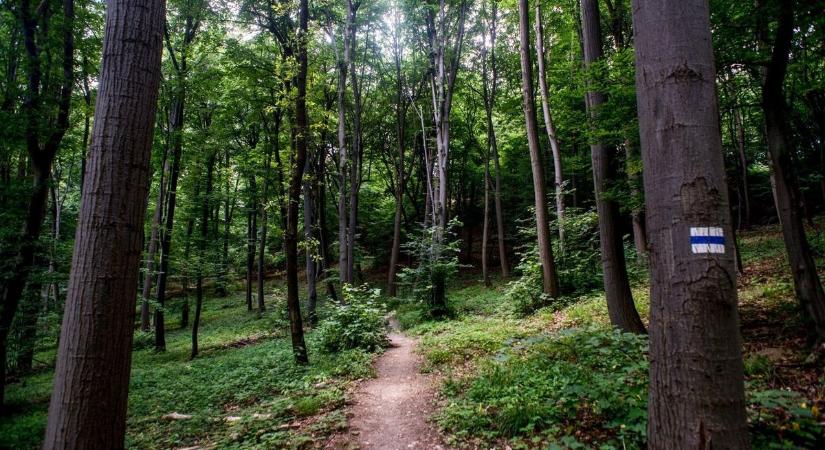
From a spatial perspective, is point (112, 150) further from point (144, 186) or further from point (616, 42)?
point (616, 42)

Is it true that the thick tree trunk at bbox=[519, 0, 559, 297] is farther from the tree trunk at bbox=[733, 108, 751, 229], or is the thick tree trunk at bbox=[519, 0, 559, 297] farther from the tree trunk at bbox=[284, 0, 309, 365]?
the tree trunk at bbox=[733, 108, 751, 229]

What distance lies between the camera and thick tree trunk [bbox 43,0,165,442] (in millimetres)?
2250

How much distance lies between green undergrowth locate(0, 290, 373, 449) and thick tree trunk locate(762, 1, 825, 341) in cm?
560

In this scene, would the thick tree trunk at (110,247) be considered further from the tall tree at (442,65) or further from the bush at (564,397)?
the tall tree at (442,65)

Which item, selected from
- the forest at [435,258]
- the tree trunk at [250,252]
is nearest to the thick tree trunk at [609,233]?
the forest at [435,258]

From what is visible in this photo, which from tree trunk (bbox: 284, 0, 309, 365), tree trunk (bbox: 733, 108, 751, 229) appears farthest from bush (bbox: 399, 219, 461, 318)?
tree trunk (bbox: 733, 108, 751, 229)

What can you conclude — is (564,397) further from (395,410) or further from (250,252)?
(250,252)

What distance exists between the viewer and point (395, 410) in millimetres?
5410

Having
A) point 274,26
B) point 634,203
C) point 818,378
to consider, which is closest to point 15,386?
point 274,26

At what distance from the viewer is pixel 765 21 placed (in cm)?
481

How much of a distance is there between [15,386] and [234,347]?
563cm

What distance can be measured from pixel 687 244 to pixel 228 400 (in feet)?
25.8

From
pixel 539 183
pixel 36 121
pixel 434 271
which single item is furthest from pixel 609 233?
pixel 36 121

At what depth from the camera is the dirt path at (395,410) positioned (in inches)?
173
